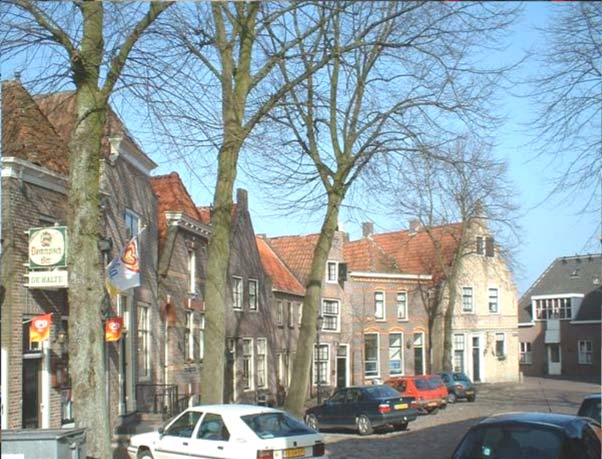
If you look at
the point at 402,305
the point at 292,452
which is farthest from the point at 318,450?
the point at 402,305

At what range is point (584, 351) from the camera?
68.4m

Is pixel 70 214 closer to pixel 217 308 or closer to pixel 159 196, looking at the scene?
pixel 217 308

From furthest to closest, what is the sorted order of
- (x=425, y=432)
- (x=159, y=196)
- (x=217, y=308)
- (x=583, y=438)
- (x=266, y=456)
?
1. (x=159, y=196)
2. (x=425, y=432)
3. (x=217, y=308)
4. (x=266, y=456)
5. (x=583, y=438)

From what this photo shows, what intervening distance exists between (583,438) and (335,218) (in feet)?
50.4

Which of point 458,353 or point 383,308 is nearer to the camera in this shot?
point 383,308

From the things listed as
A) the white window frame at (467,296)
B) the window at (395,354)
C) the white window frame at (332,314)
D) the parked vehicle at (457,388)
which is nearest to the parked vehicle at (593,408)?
the parked vehicle at (457,388)

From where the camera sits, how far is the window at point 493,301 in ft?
197

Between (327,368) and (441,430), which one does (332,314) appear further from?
(441,430)

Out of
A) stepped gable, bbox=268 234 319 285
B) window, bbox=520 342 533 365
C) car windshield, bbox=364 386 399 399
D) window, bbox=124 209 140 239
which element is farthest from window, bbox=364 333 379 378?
window, bbox=520 342 533 365

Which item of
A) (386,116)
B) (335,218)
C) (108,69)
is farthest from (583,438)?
(335,218)

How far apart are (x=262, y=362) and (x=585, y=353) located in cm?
3873

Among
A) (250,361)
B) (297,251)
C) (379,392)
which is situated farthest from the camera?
(297,251)

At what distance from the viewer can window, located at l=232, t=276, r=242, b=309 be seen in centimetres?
3618

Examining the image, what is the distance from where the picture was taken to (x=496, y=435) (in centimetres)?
993
